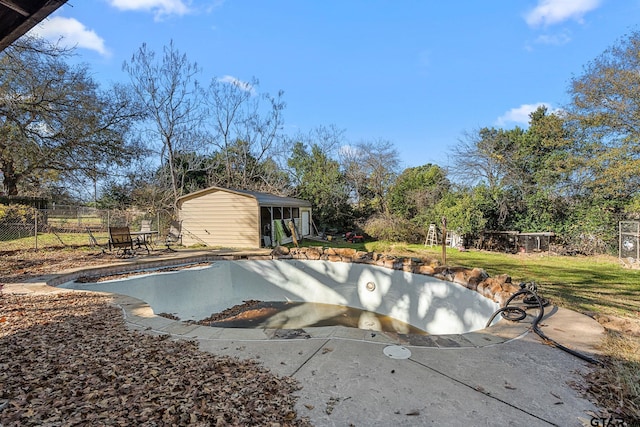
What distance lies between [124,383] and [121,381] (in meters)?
0.05

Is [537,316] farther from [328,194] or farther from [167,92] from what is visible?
[167,92]

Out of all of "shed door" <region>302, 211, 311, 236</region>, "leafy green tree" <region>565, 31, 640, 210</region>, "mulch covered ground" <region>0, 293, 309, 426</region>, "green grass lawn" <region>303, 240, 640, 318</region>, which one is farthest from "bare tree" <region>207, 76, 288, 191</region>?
"mulch covered ground" <region>0, 293, 309, 426</region>

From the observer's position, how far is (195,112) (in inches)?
730

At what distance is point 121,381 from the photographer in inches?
88.9

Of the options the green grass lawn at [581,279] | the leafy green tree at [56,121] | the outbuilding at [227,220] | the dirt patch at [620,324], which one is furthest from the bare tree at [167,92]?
the dirt patch at [620,324]

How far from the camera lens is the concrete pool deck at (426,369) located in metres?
1.95

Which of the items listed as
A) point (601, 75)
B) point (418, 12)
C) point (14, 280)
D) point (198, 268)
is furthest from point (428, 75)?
point (14, 280)

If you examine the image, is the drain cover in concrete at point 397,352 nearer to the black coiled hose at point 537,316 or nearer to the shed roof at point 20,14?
the black coiled hose at point 537,316

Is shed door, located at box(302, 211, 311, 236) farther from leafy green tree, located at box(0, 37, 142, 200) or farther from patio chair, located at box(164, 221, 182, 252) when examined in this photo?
leafy green tree, located at box(0, 37, 142, 200)

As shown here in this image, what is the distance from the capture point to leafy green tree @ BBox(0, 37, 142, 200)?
759 centimetres

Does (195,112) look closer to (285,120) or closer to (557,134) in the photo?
(285,120)

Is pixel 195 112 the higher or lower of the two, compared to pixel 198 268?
higher

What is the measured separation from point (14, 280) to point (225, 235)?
262 inches

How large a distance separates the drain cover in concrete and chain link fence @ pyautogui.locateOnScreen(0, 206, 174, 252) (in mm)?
9316
